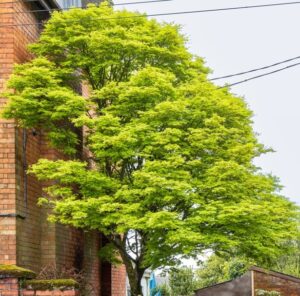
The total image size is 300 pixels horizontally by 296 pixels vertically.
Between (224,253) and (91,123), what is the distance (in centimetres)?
518

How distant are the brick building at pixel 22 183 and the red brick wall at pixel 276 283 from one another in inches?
306

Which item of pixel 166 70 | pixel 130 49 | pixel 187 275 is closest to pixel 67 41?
pixel 130 49

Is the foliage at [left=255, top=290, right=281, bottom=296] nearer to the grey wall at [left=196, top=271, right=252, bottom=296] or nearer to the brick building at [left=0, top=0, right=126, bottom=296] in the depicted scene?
the grey wall at [left=196, top=271, right=252, bottom=296]

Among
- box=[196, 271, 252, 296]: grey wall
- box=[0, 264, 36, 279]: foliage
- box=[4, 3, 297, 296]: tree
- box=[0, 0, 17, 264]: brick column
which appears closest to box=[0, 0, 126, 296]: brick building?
box=[0, 0, 17, 264]: brick column

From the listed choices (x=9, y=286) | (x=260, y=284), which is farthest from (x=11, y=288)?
(x=260, y=284)

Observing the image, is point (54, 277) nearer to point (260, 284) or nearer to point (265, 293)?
point (265, 293)

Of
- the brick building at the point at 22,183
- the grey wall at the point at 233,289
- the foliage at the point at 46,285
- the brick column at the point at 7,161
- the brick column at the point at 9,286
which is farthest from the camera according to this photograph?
the grey wall at the point at 233,289

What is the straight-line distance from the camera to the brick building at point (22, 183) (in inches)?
575

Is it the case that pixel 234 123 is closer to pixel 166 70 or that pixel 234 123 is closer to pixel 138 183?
pixel 166 70

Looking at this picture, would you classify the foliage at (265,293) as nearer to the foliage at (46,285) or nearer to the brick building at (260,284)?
the brick building at (260,284)

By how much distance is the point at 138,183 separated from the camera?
15.8 metres

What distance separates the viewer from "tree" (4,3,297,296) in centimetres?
1570

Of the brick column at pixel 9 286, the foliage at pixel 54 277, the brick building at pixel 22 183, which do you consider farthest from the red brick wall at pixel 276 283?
the brick column at pixel 9 286

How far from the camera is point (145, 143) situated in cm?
1617
